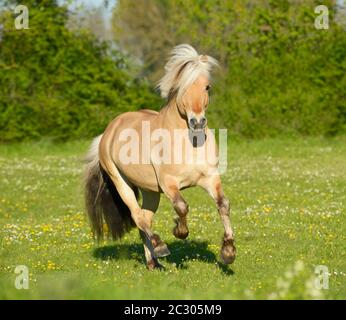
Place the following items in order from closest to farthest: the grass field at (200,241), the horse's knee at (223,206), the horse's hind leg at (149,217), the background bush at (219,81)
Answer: the grass field at (200,241) < the horse's knee at (223,206) < the horse's hind leg at (149,217) < the background bush at (219,81)

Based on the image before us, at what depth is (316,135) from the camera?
27.4m

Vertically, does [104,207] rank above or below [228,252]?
above

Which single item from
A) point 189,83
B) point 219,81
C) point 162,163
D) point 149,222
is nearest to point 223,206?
point 162,163

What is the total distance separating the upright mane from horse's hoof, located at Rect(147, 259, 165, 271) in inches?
81.2

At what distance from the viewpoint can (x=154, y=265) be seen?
396 inches

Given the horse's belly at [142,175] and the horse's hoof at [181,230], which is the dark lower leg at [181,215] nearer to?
the horse's hoof at [181,230]

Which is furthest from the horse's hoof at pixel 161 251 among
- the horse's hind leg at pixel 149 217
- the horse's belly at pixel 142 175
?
the horse's belly at pixel 142 175

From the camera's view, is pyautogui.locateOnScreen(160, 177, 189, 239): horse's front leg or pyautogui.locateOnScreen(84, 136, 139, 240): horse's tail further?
pyautogui.locateOnScreen(84, 136, 139, 240): horse's tail

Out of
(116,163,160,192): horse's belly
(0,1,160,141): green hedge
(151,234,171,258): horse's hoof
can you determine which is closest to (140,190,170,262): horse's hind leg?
(151,234,171,258): horse's hoof

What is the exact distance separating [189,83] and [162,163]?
964 mm

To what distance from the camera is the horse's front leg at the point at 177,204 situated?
351 inches

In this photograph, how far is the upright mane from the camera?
899cm

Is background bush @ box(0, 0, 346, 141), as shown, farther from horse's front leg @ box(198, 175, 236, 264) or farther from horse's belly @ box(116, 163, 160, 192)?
horse's front leg @ box(198, 175, 236, 264)

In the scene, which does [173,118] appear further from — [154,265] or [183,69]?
[154,265]
